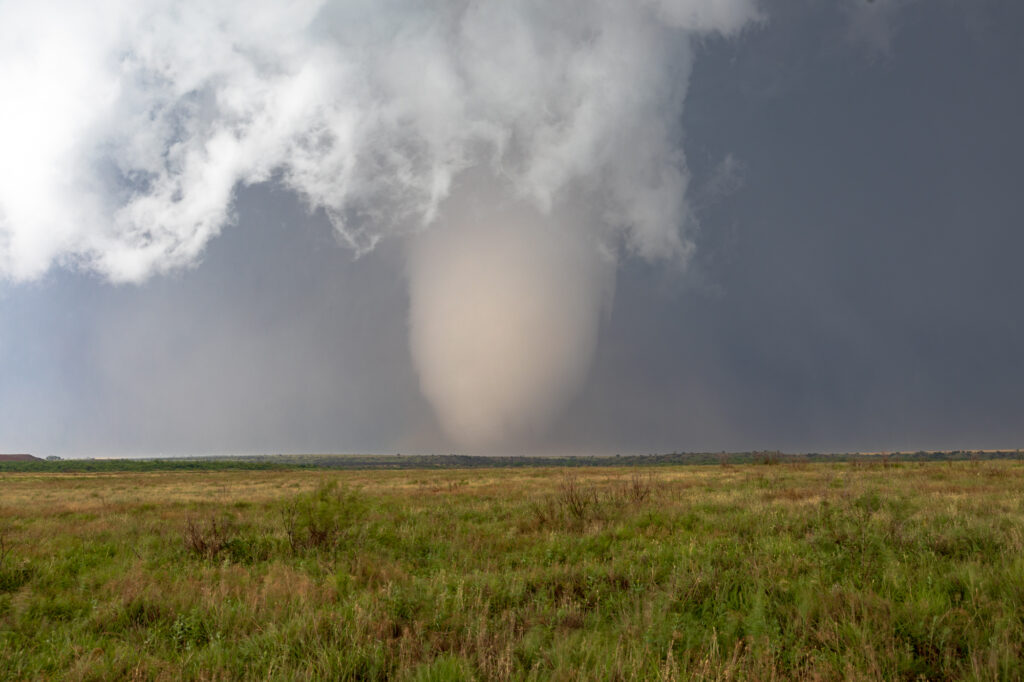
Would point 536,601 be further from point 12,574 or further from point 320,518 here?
point 12,574

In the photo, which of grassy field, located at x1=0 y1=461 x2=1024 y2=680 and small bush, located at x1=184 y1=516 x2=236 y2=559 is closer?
grassy field, located at x1=0 y1=461 x2=1024 y2=680

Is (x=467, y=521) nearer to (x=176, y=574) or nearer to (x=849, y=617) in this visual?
(x=176, y=574)

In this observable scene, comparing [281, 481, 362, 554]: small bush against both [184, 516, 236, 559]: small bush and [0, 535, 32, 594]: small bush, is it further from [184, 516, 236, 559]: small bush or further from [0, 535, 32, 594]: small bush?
[0, 535, 32, 594]: small bush

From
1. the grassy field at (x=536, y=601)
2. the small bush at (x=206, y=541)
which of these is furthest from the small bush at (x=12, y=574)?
the small bush at (x=206, y=541)

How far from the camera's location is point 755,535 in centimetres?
1017

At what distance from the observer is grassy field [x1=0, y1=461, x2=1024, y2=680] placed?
478 cm

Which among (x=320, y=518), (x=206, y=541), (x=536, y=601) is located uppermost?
(x=536, y=601)

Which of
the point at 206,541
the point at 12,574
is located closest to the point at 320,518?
the point at 206,541

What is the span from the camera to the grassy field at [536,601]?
4781 mm

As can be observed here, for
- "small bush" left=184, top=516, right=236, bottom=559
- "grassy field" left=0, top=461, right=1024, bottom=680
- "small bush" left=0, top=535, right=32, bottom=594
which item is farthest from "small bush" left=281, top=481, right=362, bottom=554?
"small bush" left=0, top=535, right=32, bottom=594

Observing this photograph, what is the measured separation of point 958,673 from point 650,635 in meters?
2.65

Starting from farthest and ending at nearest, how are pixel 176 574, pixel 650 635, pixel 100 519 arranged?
pixel 100 519 → pixel 176 574 → pixel 650 635

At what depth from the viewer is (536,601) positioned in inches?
260

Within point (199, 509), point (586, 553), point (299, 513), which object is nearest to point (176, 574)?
point (299, 513)
